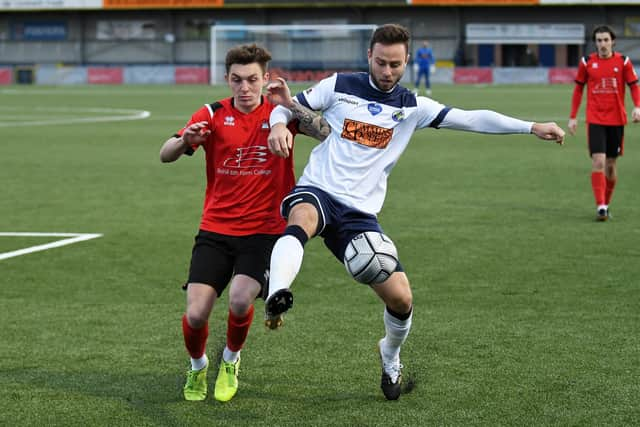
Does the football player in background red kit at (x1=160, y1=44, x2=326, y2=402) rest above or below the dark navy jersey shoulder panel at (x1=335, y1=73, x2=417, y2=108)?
below

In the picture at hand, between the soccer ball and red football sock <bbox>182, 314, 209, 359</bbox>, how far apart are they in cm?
Answer: 90

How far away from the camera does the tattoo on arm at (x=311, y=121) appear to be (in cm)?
566

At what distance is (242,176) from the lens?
5.79 metres

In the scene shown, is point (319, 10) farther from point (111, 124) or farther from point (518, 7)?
point (111, 124)

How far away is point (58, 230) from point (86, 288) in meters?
3.19

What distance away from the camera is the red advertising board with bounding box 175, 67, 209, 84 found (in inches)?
2410

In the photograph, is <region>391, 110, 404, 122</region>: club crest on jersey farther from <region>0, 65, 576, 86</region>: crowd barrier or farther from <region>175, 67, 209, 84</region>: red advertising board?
<region>175, 67, 209, 84</region>: red advertising board

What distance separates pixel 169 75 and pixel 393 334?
5766cm

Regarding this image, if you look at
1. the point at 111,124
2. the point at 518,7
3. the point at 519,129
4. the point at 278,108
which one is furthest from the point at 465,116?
the point at 518,7

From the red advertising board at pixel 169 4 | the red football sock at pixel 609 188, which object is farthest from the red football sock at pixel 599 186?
the red advertising board at pixel 169 4

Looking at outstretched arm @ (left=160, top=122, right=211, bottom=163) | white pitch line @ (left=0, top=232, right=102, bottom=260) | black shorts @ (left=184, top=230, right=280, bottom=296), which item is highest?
outstretched arm @ (left=160, top=122, right=211, bottom=163)

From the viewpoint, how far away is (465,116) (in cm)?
584

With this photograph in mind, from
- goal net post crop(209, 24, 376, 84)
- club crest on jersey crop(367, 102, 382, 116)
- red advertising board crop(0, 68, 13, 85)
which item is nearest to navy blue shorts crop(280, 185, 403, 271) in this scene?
club crest on jersey crop(367, 102, 382, 116)

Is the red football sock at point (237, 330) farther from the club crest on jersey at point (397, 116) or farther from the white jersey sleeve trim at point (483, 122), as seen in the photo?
the white jersey sleeve trim at point (483, 122)
